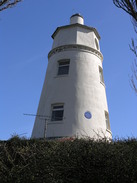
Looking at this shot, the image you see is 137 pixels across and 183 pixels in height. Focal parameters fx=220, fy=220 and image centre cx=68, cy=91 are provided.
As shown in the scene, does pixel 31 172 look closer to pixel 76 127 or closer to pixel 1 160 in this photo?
pixel 1 160

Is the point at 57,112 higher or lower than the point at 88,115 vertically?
higher

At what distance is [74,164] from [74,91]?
830 cm

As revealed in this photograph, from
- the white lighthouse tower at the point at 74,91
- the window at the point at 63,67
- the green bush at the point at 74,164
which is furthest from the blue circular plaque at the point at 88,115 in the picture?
the green bush at the point at 74,164

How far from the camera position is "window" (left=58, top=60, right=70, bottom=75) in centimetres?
1686

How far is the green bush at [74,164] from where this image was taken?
7000 mm

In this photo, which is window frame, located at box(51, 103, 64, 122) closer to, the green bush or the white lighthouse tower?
the white lighthouse tower

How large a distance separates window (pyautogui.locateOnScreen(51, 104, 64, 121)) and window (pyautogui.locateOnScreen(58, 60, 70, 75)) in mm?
2972

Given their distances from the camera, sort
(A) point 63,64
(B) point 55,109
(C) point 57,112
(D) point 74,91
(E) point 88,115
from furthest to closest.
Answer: (A) point 63,64 → (D) point 74,91 → (B) point 55,109 → (C) point 57,112 → (E) point 88,115

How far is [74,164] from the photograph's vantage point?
7.41 m

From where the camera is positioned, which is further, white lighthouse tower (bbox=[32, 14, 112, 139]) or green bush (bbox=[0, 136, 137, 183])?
white lighthouse tower (bbox=[32, 14, 112, 139])

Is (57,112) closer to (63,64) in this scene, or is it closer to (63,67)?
(63,67)

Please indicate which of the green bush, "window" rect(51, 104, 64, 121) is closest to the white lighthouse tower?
Result: "window" rect(51, 104, 64, 121)

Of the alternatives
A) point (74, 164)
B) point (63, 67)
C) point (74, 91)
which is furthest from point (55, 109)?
point (74, 164)

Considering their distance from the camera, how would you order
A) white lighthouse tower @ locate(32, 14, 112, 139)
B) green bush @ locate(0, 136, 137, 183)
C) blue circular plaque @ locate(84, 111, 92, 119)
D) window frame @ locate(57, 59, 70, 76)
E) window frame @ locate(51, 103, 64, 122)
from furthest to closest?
1. window frame @ locate(57, 59, 70, 76)
2. window frame @ locate(51, 103, 64, 122)
3. blue circular plaque @ locate(84, 111, 92, 119)
4. white lighthouse tower @ locate(32, 14, 112, 139)
5. green bush @ locate(0, 136, 137, 183)
